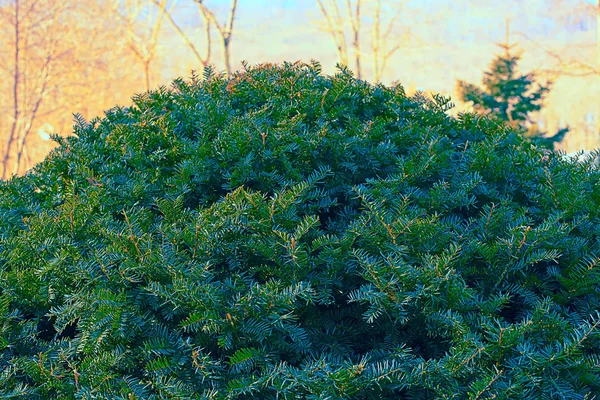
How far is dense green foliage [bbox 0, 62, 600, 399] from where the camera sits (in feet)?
5.40

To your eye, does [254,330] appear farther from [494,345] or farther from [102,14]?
[102,14]

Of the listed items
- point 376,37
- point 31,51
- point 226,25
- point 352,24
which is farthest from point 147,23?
point 376,37

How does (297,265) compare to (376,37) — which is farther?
(376,37)

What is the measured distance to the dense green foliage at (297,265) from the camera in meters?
1.65

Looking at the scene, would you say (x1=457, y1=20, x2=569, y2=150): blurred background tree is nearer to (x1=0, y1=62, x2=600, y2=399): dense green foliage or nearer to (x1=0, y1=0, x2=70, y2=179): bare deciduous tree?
(x1=0, y1=62, x2=600, y2=399): dense green foliage

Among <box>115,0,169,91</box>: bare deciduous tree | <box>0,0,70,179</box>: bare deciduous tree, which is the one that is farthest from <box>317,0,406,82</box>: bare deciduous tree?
<box>0,0,70,179</box>: bare deciduous tree

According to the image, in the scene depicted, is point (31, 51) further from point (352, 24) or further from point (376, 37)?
point (376, 37)

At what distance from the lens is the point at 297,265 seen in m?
1.79

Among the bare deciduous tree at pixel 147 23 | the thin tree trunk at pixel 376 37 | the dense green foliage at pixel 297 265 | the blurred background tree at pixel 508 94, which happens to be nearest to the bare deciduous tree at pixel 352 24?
the thin tree trunk at pixel 376 37

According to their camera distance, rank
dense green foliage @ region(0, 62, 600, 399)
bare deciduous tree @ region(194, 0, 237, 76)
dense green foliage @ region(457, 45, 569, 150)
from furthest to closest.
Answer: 1. bare deciduous tree @ region(194, 0, 237, 76)
2. dense green foliage @ region(457, 45, 569, 150)
3. dense green foliage @ region(0, 62, 600, 399)

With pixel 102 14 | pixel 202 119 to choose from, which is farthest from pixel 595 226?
pixel 102 14

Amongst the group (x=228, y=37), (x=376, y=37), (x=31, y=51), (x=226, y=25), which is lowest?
(x=228, y=37)

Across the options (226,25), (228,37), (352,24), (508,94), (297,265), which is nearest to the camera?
(297,265)

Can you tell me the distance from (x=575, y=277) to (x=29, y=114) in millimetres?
27753
